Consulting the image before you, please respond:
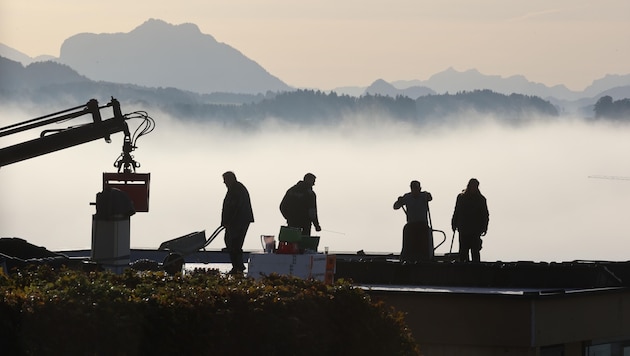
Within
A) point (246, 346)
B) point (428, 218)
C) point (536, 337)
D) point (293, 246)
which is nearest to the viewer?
point (246, 346)

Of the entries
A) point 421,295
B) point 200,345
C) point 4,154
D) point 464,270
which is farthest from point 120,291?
point 4,154

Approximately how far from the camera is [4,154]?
3061 centimetres

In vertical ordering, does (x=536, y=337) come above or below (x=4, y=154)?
below

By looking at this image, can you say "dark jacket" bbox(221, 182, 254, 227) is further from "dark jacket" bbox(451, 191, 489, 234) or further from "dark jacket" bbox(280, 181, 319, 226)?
"dark jacket" bbox(451, 191, 489, 234)

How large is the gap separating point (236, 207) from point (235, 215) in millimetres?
177

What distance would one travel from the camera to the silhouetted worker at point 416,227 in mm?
26031

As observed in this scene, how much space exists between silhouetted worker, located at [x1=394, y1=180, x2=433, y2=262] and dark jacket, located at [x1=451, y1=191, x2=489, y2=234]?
635mm

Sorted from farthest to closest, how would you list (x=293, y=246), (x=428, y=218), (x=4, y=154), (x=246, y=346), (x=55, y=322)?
(x=4, y=154) → (x=428, y=218) → (x=293, y=246) → (x=246, y=346) → (x=55, y=322)

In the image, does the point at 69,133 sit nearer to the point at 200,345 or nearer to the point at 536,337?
the point at 536,337

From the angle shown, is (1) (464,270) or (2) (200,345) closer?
(2) (200,345)

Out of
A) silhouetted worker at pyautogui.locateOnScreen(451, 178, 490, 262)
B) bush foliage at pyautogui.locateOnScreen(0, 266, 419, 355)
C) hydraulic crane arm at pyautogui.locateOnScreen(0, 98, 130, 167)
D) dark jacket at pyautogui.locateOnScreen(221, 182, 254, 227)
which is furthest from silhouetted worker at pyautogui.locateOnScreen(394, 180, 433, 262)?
bush foliage at pyautogui.locateOnScreen(0, 266, 419, 355)

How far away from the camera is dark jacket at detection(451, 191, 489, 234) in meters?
26.6

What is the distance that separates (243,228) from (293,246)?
14.0 ft

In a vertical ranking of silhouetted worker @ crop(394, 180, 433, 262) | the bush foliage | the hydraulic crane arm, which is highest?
the hydraulic crane arm
